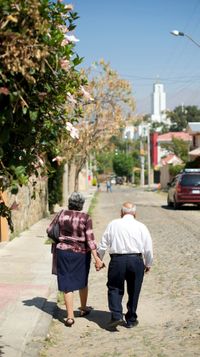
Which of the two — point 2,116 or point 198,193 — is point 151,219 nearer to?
point 198,193

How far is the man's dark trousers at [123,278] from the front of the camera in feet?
23.0

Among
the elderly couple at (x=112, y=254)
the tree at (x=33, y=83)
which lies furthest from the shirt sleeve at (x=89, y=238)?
the tree at (x=33, y=83)

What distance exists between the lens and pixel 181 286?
9758mm

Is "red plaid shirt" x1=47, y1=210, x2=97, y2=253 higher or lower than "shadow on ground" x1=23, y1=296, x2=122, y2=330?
higher

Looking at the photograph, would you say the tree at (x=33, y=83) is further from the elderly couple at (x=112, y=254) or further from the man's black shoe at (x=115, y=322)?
the man's black shoe at (x=115, y=322)

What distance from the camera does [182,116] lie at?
130 metres

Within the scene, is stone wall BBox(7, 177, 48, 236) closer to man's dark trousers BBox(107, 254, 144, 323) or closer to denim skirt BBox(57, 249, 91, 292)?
denim skirt BBox(57, 249, 91, 292)

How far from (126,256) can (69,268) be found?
0.76 m

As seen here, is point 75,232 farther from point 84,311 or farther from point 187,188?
point 187,188

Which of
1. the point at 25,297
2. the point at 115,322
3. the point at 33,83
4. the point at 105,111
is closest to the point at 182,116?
the point at 105,111

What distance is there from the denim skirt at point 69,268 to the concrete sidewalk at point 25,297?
534 millimetres

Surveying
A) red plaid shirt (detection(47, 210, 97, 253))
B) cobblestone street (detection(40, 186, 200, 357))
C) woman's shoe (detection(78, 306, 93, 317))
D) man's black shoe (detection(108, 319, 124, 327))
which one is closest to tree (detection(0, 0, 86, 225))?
red plaid shirt (detection(47, 210, 97, 253))

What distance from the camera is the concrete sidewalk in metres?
6.59

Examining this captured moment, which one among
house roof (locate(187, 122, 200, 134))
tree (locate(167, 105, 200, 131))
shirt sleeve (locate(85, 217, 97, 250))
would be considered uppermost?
tree (locate(167, 105, 200, 131))
